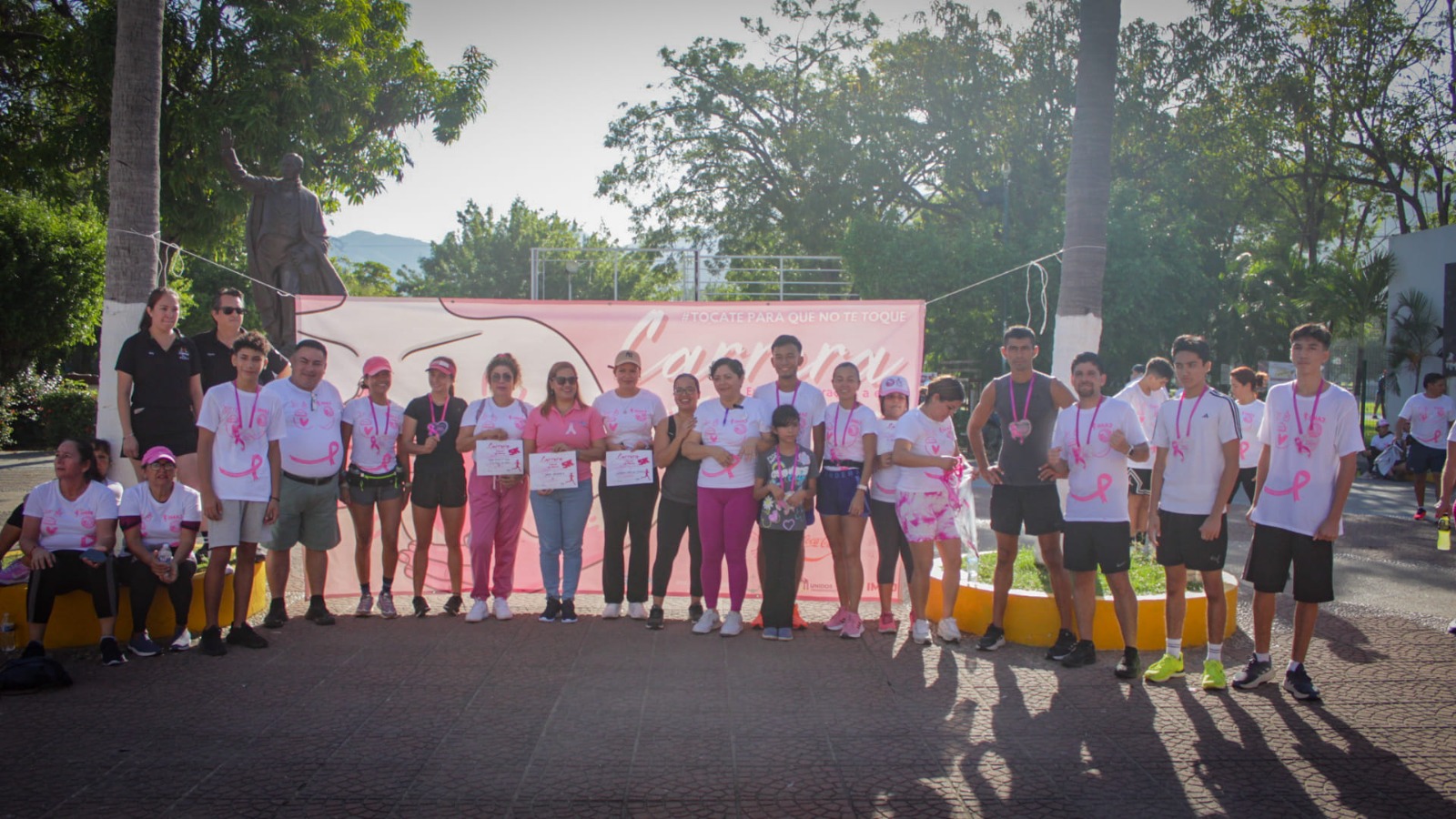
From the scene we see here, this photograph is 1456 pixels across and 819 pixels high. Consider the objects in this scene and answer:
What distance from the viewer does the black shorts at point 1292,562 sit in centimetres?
493

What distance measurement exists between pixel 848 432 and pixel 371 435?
10.2ft

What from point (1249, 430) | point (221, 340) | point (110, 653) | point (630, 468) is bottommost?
point (110, 653)

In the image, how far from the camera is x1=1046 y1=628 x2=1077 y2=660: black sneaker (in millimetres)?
5645

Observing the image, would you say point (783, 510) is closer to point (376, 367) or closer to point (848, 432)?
point (848, 432)

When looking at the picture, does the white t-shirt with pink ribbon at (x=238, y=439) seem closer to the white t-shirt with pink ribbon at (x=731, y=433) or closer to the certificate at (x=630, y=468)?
the certificate at (x=630, y=468)

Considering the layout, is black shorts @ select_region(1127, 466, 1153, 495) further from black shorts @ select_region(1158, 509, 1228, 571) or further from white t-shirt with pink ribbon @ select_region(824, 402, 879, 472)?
white t-shirt with pink ribbon @ select_region(824, 402, 879, 472)

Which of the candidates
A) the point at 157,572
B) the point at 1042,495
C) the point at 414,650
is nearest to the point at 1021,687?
the point at 1042,495

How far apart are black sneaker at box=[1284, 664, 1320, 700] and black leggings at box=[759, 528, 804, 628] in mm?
2726

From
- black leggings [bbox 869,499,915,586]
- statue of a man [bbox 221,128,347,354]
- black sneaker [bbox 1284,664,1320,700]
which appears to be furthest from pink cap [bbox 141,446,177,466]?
black sneaker [bbox 1284,664,1320,700]

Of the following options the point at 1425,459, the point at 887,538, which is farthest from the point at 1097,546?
the point at 1425,459

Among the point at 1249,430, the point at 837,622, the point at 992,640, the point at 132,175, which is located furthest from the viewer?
the point at 1249,430

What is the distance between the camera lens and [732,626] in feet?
20.2

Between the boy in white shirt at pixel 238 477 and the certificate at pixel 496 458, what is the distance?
1222 millimetres

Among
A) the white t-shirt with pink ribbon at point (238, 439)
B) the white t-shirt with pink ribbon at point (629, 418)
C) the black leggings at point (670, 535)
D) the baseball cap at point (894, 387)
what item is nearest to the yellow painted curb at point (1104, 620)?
the baseball cap at point (894, 387)
